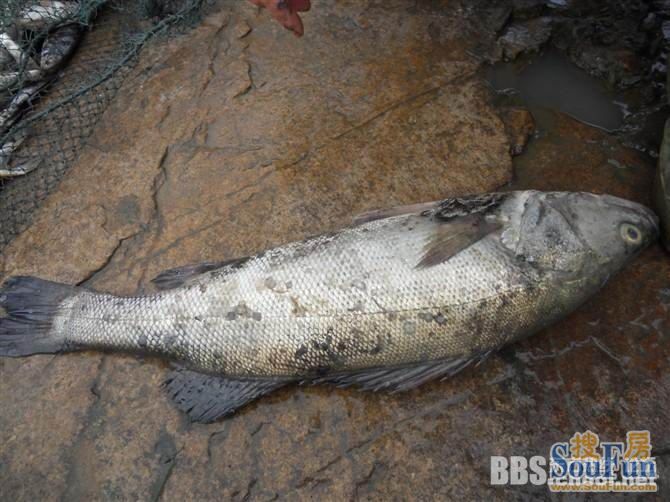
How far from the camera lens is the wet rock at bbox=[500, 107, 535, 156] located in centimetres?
387

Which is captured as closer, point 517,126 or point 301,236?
point 301,236

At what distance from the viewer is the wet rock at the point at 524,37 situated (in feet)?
14.6

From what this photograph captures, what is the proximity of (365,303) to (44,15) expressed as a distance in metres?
4.39

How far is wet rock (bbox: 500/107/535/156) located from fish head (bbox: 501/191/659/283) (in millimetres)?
832

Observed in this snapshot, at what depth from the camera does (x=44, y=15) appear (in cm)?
488

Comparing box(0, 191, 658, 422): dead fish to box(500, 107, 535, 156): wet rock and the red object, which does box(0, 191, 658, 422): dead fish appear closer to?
box(500, 107, 535, 156): wet rock

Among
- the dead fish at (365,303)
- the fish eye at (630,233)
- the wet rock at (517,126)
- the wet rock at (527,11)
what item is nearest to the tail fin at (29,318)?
the dead fish at (365,303)

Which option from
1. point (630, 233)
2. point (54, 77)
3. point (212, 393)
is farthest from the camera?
point (54, 77)

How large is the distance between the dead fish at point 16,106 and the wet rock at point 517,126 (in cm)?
417

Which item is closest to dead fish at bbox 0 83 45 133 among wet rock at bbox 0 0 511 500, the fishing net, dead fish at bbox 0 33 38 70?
the fishing net

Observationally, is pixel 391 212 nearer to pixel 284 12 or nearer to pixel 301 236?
pixel 301 236

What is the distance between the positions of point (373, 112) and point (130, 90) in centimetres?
214

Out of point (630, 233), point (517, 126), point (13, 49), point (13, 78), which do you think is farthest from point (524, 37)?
point (13, 49)

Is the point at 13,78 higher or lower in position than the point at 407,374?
higher
